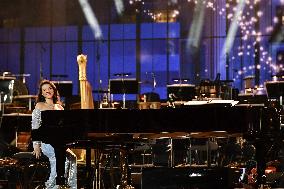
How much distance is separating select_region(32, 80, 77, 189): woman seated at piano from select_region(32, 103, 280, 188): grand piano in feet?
3.44

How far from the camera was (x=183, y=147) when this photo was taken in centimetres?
1069

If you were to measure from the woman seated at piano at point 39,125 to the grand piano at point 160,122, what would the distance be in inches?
41.3

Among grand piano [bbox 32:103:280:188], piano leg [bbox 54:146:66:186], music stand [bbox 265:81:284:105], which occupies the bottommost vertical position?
piano leg [bbox 54:146:66:186]

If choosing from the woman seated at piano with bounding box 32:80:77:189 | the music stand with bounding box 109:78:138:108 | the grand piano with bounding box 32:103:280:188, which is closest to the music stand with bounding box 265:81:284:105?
the music stand with bounding box 109:78:138:108

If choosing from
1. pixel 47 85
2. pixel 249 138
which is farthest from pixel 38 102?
pixel 249 138

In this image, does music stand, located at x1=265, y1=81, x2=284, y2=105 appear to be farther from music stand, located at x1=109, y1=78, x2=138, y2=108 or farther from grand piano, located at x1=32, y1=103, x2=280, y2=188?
grand piano, located at x1=32, y1=103, x2=280, y2=188

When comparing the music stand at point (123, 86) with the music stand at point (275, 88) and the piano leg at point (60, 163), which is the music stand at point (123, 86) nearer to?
the music stand at point (275, 88)

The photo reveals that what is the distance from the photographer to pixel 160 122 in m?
5.44

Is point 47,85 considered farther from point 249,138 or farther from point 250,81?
point 250,81

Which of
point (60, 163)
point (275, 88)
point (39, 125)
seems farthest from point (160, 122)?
point (275, 88)

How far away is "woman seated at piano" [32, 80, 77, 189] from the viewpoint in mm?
6582

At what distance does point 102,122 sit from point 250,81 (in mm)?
6902

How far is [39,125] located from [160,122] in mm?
1743

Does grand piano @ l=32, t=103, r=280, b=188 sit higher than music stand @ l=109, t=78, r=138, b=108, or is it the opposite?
music stand @ l=109, t=78, r=138, b=108
